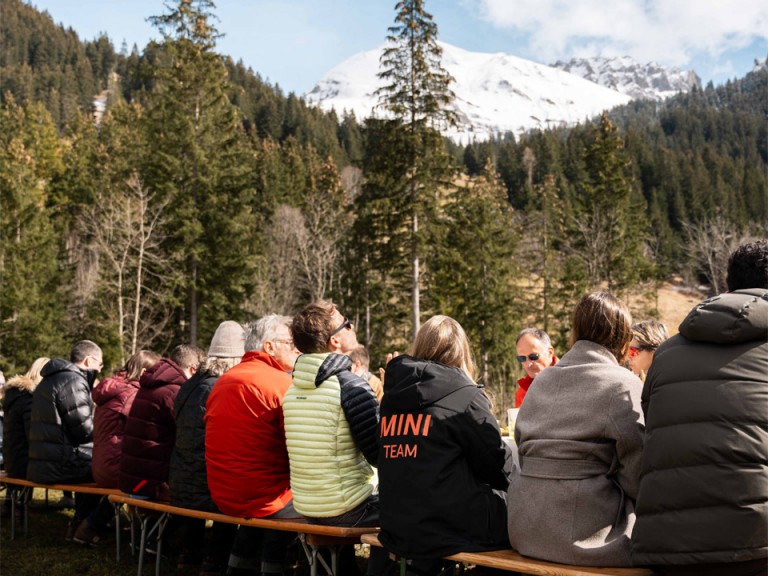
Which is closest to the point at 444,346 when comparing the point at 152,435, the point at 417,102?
the point at 152,435

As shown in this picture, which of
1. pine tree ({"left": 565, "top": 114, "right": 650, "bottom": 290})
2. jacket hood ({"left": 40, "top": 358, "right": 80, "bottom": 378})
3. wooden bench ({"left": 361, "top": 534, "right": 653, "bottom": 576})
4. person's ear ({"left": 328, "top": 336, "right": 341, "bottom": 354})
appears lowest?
wooden bench ({"left": 361, "top": 534, "right": 653, "bottom": 576})

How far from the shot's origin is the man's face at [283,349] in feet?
15.8

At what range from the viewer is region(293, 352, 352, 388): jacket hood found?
4.05 meters

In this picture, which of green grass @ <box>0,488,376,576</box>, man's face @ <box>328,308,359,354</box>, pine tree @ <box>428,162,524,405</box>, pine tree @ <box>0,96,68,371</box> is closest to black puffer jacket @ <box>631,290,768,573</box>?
man's face @ <box>328,308,359,354</box>

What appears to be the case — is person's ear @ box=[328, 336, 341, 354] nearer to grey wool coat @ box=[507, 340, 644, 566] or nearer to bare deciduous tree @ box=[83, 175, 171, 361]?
grey wool coat @ box=[507, 340, 644, 566]

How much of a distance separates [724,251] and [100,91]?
315ft

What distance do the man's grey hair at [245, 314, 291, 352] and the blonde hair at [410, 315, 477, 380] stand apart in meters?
1.55

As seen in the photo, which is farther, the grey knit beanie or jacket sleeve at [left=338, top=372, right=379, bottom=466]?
the grey knit beanie

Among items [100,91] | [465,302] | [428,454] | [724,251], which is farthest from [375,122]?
[100,91]

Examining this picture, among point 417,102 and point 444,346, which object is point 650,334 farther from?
point 417,102

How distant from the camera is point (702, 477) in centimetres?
259

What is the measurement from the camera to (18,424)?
275 inches

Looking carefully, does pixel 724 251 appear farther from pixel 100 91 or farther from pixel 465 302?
pixel 100 91

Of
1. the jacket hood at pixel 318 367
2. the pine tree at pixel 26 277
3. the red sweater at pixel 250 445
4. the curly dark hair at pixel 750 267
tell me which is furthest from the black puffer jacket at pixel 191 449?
the pine tree at pixel 26 277
